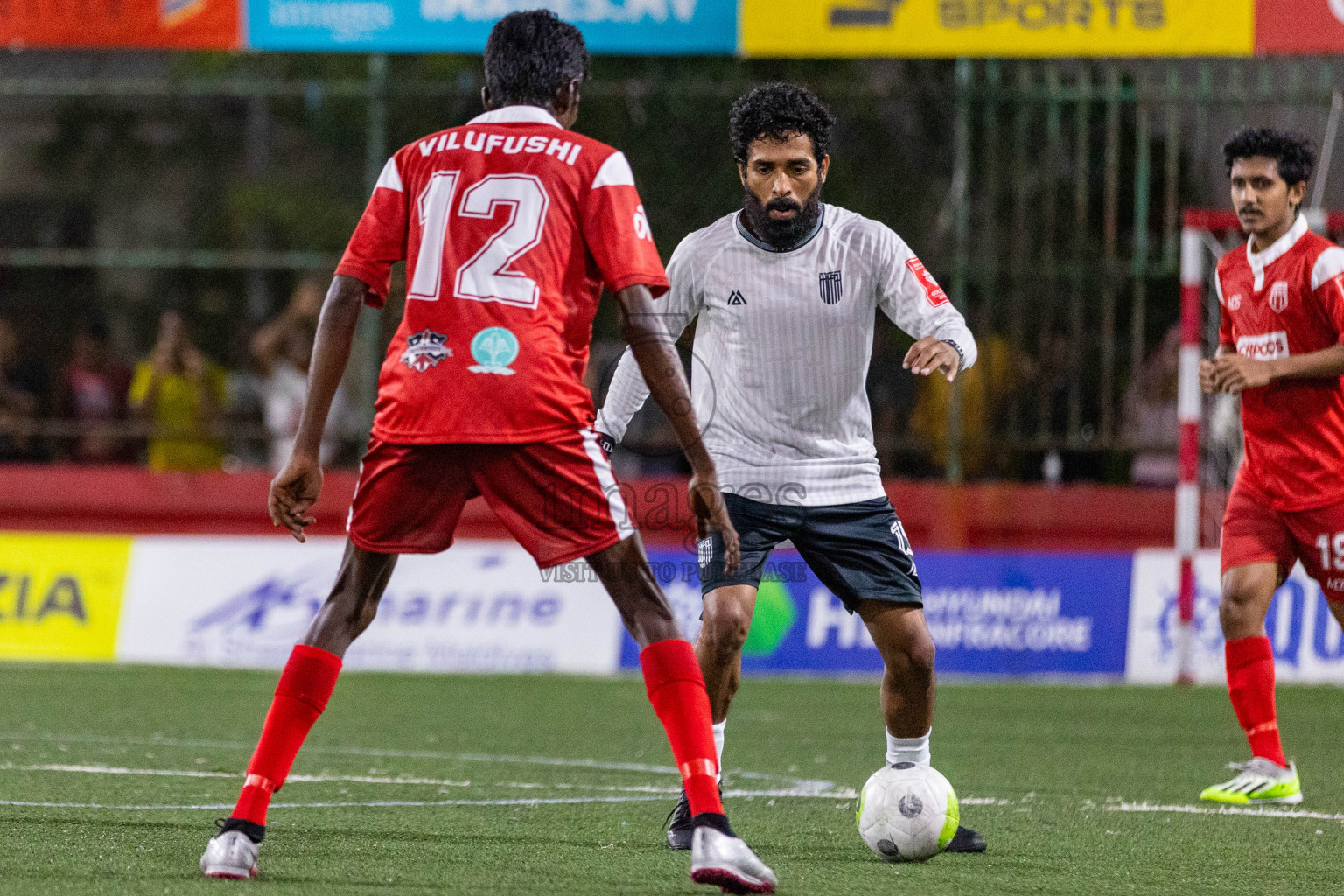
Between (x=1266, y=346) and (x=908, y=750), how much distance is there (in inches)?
96.2

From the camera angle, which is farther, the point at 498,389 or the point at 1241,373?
the point at 1241,373

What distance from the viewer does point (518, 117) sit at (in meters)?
4.71

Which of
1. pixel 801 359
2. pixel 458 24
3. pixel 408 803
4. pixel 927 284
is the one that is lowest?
pixel 408 803

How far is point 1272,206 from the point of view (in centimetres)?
712

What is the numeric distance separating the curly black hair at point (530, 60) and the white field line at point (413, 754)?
131 inches

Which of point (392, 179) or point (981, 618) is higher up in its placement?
point (392, 179)

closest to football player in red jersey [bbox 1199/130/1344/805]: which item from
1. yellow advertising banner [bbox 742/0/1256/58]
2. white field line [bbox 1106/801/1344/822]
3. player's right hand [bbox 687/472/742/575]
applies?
white field line [bbox 1106/801/1344/822]

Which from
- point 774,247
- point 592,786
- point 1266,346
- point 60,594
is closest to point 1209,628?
point 1266,346

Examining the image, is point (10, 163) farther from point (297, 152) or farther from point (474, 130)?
point (474, 130)

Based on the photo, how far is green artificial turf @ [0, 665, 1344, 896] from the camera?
4957 millimetres

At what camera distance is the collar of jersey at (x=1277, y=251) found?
7.11 m

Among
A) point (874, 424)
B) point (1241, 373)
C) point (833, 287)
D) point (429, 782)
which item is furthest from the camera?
point (874, 424)

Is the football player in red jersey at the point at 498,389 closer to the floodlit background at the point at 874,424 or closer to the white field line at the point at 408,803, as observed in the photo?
the white field line at the point at 408,803

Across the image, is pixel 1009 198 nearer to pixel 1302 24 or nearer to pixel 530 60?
pixel 1302 24
